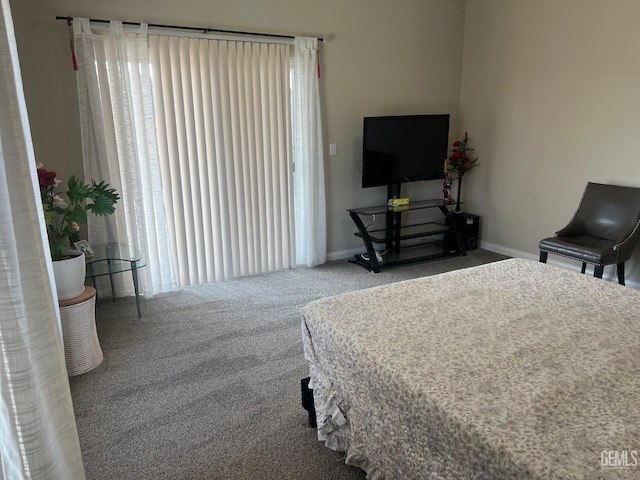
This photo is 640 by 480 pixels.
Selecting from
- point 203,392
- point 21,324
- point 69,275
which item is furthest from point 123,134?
point 21,324

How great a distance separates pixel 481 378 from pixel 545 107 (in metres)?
3.82

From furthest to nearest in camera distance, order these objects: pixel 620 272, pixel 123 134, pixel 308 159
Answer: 1. pixel 308 159
2. pixel 620 272
3. pixel 123 134

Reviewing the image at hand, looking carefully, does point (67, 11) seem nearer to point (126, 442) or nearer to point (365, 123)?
point (365, 123)

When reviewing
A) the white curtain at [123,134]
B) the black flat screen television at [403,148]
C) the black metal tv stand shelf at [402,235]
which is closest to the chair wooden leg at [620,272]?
the black metal tv stand shelf at [402,235]

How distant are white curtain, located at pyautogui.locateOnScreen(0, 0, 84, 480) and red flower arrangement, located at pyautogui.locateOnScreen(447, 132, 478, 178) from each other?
4.64m

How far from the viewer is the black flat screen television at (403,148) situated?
4508mm

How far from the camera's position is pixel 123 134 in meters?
3.55

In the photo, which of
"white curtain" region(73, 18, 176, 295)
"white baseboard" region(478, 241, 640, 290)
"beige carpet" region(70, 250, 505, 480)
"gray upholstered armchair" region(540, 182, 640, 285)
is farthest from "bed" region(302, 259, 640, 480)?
"white curtain" region(73, 18, 176, 295)

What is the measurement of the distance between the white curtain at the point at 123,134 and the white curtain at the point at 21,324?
8.03 feet

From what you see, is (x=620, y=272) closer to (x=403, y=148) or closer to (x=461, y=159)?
(x=461, y=159)

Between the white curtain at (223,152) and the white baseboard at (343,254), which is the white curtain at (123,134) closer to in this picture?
the white curtain at (223,152)

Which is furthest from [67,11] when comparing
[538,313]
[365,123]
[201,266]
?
[538,313]

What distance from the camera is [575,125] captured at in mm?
4223

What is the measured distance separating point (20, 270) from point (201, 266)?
10.1ft
